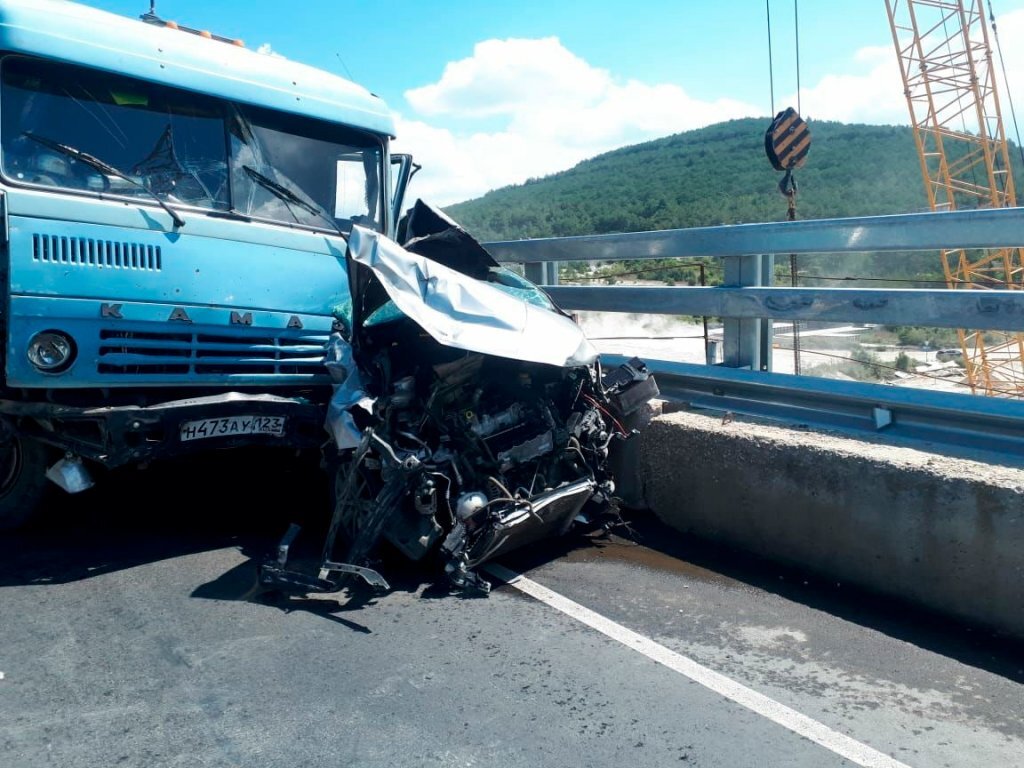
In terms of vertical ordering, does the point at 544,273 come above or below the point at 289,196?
below

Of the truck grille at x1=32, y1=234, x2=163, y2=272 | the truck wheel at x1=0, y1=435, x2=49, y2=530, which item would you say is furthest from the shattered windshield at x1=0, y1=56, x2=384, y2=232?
the truck wheel at x1=0, y1=435, x2=49, y2=530

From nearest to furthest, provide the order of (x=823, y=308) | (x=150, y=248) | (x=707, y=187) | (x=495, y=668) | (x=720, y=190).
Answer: (x=495, y=668)
(x=150, y=248)
(x=823, y=308)
(x=720, y=190)
(x=707, y=187)

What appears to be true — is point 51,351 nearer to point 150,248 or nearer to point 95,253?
point 95,253

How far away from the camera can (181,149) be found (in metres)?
5.43

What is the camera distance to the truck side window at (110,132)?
192 inches

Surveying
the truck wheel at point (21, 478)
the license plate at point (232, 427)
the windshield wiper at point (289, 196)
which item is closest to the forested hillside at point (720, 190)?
the windshield wiper at point (289, 196)

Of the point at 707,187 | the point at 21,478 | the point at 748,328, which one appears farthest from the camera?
the point at 707,187

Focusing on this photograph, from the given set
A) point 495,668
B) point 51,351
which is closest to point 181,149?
point 51,351

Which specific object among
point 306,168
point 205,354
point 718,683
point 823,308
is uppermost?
point 306,168

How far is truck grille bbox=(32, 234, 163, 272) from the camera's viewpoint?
15.3 ft

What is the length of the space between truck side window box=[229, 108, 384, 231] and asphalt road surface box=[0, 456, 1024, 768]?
2.18m

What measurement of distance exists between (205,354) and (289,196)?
1302 millimetres

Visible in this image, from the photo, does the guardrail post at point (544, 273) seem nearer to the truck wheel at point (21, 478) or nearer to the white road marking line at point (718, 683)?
the white road marking line at point (718, 683)

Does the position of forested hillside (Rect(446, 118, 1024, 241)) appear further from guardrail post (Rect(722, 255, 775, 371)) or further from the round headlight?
the round headlight
